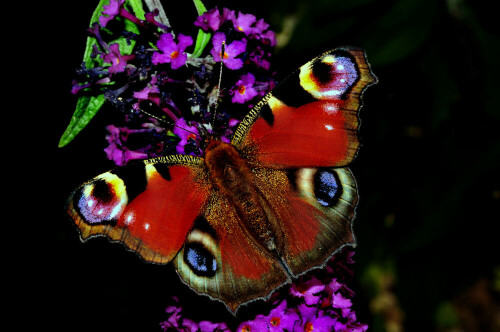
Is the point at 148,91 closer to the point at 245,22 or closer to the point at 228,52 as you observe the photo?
the point at 228,52

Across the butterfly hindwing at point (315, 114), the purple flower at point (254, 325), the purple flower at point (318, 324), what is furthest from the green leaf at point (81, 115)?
the purple flower at point (318, 324)

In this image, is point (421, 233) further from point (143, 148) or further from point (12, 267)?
point (12, 267)

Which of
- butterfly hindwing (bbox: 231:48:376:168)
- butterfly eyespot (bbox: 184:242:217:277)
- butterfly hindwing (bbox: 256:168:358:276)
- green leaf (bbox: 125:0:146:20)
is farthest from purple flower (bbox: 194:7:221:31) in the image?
butterfly eyespot (bbox: 184:242:217:277)

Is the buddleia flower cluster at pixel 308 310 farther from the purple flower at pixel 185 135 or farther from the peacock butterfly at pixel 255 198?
the purple flower at pixel 185 135

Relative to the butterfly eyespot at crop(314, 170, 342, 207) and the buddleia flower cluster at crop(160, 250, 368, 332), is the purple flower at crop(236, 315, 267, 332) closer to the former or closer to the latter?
the buddleia flower cluster at crop(160, 250, 368, 332)

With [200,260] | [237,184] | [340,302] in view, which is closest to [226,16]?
[237,184]

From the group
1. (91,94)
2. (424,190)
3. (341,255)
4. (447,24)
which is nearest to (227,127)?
(91,94)
